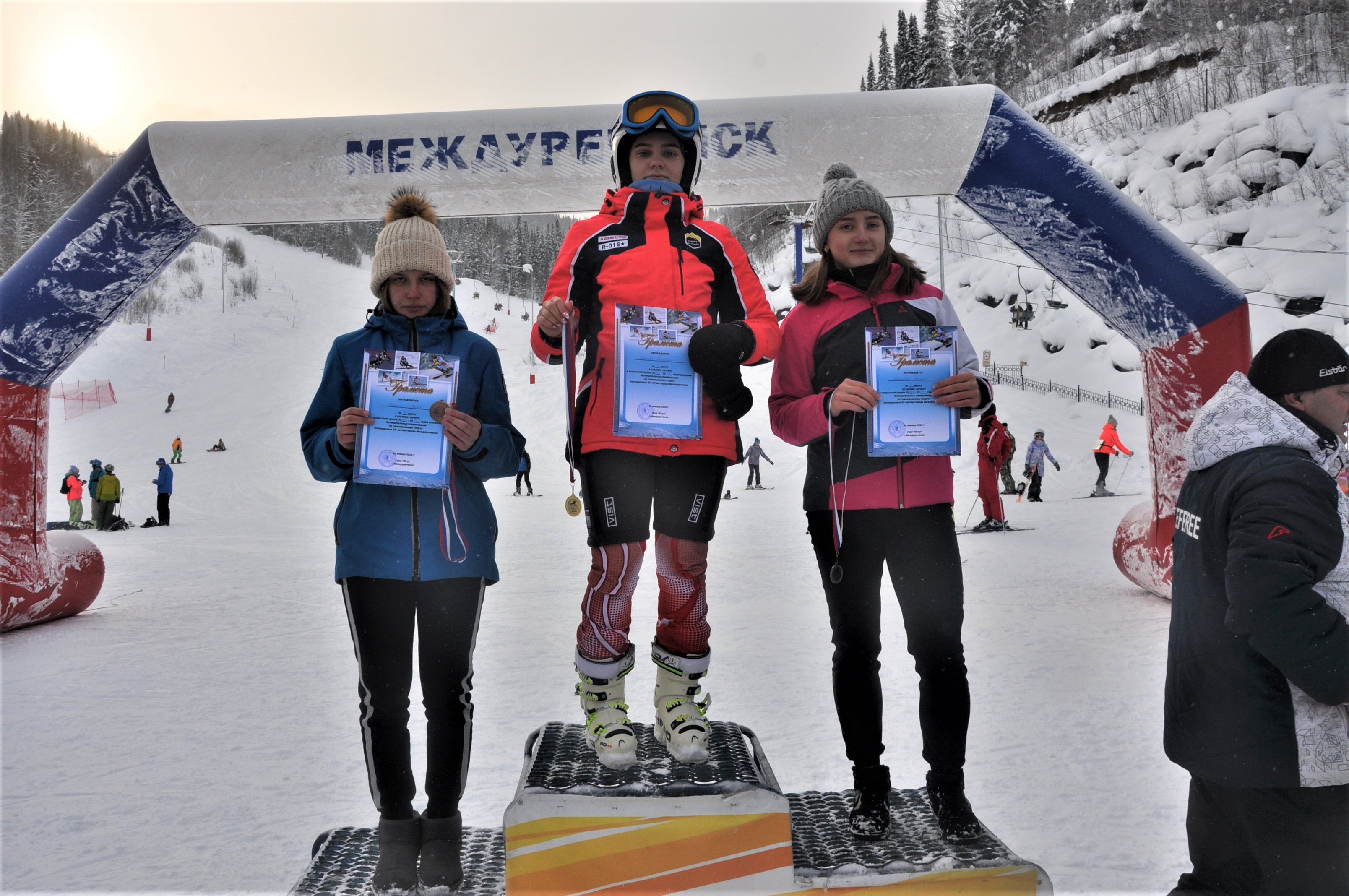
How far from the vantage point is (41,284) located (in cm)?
517

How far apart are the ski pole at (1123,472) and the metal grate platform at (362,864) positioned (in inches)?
646

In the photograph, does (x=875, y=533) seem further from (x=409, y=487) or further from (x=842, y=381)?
(x=409, y=487)

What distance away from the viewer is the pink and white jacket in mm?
2453

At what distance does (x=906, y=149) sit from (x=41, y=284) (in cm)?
484

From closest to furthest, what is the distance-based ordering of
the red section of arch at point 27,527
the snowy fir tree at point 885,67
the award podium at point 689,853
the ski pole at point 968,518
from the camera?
1. the award podium at point 689,853
2. the red section of arch at point 27,527
3. the ski pole at point 968,518
4. the snowy fir tree at point 885,67

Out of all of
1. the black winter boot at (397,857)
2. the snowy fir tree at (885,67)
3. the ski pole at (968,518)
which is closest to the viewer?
the black winter boot at (397,857)

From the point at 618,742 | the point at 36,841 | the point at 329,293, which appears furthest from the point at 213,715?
the point at 329,293

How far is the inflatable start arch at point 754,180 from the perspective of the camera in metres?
4.58

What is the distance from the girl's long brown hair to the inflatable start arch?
213 cm

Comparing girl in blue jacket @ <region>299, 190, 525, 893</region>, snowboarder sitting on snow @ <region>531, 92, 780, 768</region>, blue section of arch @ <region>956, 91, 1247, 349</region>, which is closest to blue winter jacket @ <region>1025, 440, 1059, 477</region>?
blue section of arch @ <region>956, 91, 1247, 349</region>

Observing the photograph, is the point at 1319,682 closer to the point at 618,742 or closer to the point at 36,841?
the point at 618,742

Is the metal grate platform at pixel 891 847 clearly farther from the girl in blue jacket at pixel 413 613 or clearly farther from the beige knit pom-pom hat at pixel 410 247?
the beige knit pom-pom hat at pixel 410 247

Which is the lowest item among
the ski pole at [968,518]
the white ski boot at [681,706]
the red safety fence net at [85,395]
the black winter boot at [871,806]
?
the ski pole at [968,518]

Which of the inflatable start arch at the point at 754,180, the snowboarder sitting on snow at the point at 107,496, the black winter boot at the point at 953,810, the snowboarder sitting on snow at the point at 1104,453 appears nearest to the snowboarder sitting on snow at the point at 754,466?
the snowboarder sitting on snow at the point at 1104,453
